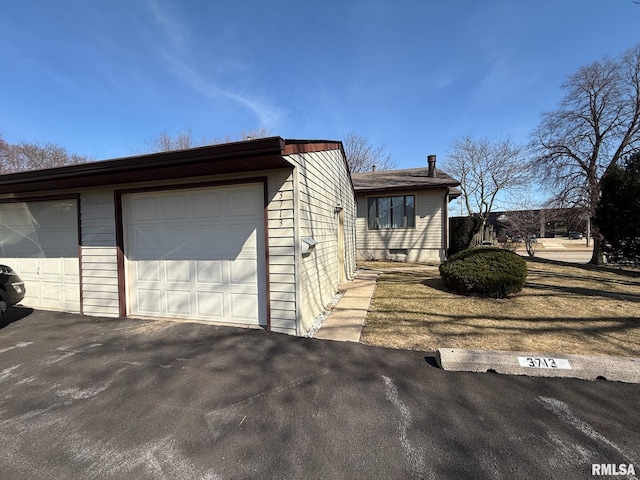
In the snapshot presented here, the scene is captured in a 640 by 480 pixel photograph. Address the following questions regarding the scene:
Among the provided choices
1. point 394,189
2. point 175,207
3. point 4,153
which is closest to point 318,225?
point 175,207

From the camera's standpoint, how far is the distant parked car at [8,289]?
16.3 feet

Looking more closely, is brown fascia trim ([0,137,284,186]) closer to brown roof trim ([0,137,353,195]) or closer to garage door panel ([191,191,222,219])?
brown roof trim ([0,137,353,195])

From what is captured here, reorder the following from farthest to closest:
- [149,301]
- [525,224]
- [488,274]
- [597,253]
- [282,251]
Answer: [525,224]
[597,253]
[488,274]
[149,301]
[282,251]

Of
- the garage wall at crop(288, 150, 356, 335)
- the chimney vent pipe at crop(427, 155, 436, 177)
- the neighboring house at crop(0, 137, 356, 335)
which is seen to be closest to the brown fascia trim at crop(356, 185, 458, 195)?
the chimney vent pipe at crop(427, 155, 436, 177)

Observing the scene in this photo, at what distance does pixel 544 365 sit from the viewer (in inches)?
120

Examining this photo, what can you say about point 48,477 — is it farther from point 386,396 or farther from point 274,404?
point 386,396

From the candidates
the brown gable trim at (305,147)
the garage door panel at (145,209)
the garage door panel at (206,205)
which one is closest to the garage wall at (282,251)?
the brown gable trim at (305,147)

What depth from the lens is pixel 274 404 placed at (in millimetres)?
2609

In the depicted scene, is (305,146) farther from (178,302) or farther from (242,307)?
(178,302)

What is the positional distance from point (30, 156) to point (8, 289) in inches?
1098

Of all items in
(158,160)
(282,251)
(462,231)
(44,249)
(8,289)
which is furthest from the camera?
(462,231)

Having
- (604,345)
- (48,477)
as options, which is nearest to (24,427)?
(48,477)

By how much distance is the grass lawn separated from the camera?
3.84m

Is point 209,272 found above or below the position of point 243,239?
below
